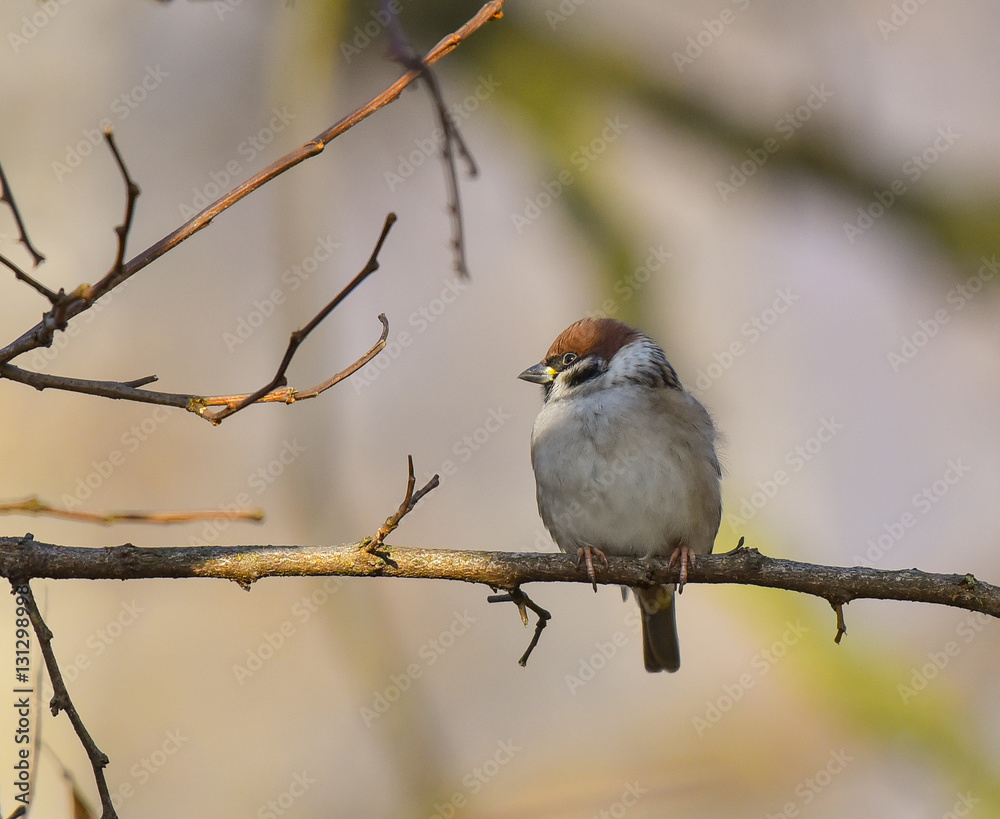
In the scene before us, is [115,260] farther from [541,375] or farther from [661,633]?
[661,633]

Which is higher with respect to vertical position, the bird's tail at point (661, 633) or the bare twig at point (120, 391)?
the bare twig at point (120, 391)

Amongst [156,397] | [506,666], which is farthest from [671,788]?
[156,397]

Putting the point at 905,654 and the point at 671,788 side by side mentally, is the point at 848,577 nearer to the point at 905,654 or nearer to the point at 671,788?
the point at 905,654

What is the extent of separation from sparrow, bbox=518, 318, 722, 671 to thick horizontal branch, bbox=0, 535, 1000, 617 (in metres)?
1.25

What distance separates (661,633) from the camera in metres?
5.09

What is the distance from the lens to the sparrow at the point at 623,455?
4297 millimetres

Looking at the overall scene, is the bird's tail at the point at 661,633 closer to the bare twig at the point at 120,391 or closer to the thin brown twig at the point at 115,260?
the bare twig at the point at 120,391

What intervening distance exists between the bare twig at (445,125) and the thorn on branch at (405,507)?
623 millimetres

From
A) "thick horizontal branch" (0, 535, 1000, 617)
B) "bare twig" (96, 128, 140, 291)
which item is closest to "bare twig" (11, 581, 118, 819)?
"thick horizontal branch" (0, 535, 1000, 617)

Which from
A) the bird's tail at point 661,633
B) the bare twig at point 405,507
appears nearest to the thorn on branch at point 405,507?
the bare twig at point 405,507

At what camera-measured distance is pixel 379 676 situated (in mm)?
5102

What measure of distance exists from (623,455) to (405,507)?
2070mm

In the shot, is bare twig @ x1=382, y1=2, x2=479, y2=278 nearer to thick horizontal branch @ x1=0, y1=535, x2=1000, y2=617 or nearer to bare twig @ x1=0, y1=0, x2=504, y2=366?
bare twig @ x1=0, y1=0, x2=504, y2=366

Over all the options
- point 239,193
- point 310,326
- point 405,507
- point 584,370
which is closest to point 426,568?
point 405,507
